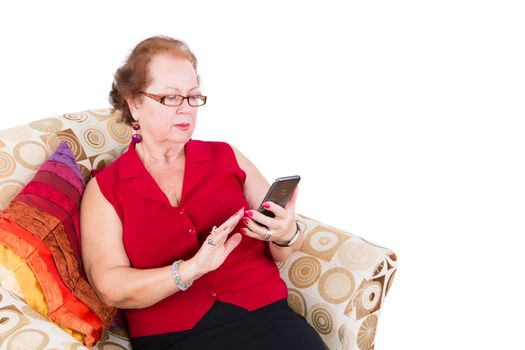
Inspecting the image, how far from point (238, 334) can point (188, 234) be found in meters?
0.34

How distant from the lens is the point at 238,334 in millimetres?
2121

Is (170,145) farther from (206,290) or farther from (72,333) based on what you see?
(72,333)

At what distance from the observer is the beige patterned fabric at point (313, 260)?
7.44 ft

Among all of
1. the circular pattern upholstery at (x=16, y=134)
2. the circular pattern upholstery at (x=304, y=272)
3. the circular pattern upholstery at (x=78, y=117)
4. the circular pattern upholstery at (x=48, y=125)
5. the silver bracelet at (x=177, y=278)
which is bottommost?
the circular pattern upholstery at (x=304, y=272)

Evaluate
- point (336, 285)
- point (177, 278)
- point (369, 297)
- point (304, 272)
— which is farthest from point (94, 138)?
point (369, 297)

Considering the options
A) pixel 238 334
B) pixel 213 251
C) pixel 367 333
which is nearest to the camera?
pixel 213 251

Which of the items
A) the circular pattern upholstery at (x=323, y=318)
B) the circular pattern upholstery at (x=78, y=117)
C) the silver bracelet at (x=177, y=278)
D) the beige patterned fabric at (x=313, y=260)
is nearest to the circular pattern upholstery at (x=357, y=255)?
the beige patterned fabric at (x=313, y=260)

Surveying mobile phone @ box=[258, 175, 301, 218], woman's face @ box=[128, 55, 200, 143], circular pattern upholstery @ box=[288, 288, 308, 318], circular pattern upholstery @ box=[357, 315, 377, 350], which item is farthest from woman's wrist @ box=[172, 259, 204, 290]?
circular pattern upholstery @ box=[357, 315, 377, 350]

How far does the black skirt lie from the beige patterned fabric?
164 mm

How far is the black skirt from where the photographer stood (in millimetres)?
2100

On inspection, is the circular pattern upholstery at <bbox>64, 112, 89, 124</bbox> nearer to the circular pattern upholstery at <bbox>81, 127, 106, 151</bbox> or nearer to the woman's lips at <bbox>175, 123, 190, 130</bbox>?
the circular pattern upholstery at <bbox>81, 127, 106, 151</bbox>

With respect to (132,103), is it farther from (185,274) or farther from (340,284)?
(340,284)

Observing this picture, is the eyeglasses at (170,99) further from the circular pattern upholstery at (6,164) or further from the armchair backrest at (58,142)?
the circular pattern upholstery at (6,164)

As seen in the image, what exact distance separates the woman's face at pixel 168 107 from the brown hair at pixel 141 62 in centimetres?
2
